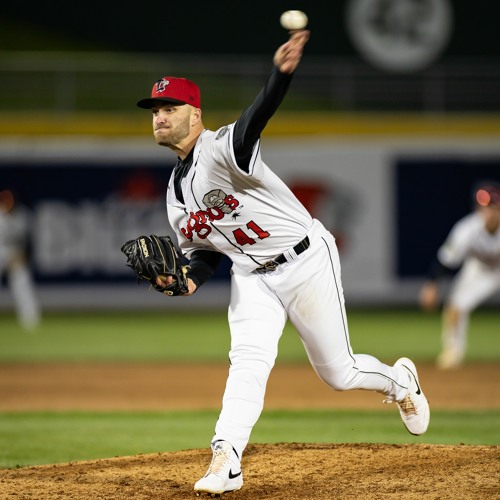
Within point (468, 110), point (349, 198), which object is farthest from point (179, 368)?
point (468, 110)

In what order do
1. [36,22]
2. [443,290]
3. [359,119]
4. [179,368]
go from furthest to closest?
1. [36,22]
2. [359,119]
3. [443,290]
4. [179,368]

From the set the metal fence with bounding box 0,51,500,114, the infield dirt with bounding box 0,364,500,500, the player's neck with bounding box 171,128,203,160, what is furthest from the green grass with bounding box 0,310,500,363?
the player's neck with bounding box 171,128,203,160

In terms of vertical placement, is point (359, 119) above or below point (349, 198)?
above

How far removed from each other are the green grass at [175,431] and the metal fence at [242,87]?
36.2 feet

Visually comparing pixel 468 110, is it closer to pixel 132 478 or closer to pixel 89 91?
pixel 89 91

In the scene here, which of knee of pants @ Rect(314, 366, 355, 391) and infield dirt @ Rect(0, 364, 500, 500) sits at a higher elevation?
knee of pants @ Rect(314, 366, 355, 391)

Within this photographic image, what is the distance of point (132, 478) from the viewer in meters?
4.66

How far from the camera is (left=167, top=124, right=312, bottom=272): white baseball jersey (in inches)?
170

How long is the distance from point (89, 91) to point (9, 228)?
495cm

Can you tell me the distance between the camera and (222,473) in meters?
4.14

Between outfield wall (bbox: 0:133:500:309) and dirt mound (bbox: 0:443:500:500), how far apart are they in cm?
1091

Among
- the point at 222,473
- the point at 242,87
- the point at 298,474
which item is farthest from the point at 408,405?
the point at 242,87

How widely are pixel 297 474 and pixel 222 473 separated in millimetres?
662

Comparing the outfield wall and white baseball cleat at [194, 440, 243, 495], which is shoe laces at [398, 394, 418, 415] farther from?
the outfield wall
